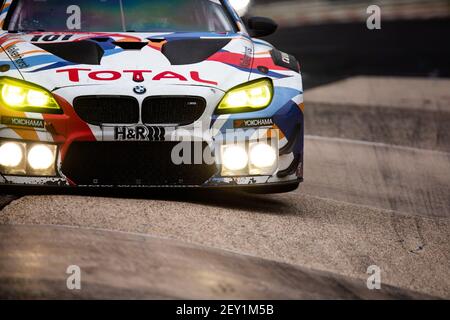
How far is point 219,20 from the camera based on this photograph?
301 inches

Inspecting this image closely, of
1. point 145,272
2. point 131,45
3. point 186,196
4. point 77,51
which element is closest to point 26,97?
point 77,51

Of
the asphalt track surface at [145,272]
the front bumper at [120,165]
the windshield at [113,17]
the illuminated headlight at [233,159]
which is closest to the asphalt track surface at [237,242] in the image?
the asphalt track surface at [145,272]

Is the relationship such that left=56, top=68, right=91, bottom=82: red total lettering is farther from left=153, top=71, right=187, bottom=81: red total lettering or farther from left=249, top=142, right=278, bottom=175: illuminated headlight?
left=249, top=142, right=278, bottom=175: illuminated headlight

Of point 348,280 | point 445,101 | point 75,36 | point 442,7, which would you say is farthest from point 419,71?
point 442,7

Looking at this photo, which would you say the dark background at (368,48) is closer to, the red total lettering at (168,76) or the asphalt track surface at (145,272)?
the red total lettering at (168,76)

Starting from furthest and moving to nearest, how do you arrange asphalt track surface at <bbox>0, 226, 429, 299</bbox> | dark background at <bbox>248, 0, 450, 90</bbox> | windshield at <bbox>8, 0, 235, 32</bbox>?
1. dark background at <bbox>248, 0, 450, 90</bbox>
2. windshield at <bbox>8, 0, 235, 32</bbox>
3. asphalt track surface at <bbox>0, 226, 429, 299</bbox>

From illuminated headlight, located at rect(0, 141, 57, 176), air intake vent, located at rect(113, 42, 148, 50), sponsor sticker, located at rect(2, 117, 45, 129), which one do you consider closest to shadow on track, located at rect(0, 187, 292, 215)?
illuminated headlight, located at rect(0, 141, 57, 176)

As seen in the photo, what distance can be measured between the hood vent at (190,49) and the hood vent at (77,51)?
1.36ft

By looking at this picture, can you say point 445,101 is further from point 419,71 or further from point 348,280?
point 348,280

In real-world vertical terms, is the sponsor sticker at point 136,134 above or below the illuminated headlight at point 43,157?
above

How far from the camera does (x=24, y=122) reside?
19.8ft

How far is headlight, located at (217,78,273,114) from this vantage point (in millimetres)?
6176

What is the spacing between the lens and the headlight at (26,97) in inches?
238

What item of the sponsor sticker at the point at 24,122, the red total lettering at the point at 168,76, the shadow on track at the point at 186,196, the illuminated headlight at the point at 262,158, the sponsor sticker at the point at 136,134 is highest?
the red total lettering at the point at 168,76
